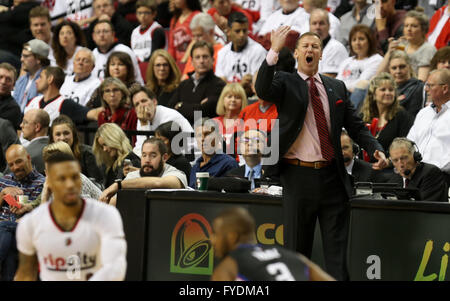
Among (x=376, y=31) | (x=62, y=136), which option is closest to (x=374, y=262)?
(x=62, y=136)

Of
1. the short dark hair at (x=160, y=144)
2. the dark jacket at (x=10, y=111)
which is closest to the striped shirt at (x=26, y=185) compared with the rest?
the short dark hair at (x=160, y=144)

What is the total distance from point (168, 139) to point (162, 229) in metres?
1.87

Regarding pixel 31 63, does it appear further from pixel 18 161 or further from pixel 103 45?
pixel 18 161

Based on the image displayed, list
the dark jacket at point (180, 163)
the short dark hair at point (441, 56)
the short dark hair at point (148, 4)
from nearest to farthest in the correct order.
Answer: the dark jacket at point (180, 163), the short dark hair at point (441, 56), the short dark hair at point (148, 4)

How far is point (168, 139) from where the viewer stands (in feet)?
36.3

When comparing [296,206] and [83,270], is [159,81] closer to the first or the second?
[296,206]

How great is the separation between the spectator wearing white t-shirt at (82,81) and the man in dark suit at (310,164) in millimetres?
6675

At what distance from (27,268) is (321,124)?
2851mm

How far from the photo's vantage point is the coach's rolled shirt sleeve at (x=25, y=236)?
5.98 metres

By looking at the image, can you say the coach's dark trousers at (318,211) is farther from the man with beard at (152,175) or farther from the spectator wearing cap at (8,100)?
the spectator wearing cap at (8,100)

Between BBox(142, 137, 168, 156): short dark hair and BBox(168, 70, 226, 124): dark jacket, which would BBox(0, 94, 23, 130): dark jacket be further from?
BBox(142, 137, 168, 156): short dark hair

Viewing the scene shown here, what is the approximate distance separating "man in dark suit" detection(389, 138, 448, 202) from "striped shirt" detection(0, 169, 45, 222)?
3.89 m

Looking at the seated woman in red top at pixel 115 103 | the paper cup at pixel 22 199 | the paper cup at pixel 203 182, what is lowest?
the paper cup at pixel 22 199

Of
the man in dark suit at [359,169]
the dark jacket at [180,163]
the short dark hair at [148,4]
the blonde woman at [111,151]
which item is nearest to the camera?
the man in dark suit at [359,169]
